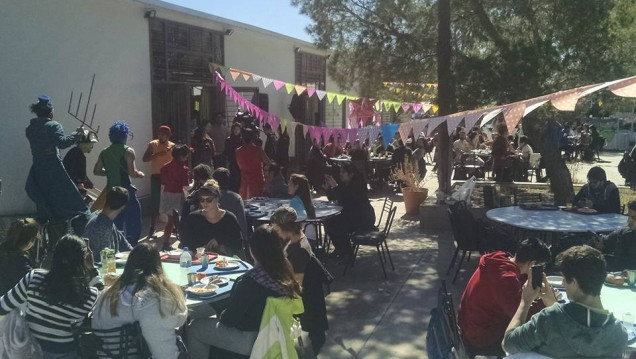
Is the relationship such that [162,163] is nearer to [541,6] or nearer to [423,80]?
[423,80]

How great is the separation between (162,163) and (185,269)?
4194 millimetres

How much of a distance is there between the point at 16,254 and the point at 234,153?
6122 millimetres

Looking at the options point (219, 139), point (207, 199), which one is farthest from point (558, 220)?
point (219, 139)

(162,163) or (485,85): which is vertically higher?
(485,85)

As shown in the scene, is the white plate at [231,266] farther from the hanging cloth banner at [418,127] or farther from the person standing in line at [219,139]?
the person standing in line at [219,139]

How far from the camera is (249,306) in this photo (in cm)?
347

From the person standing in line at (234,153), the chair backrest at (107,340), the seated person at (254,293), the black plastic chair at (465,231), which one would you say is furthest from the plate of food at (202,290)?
the person standing in line at (234,153)

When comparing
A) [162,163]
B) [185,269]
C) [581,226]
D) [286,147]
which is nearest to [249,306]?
[185,269]

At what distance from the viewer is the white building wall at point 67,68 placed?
7.56 m

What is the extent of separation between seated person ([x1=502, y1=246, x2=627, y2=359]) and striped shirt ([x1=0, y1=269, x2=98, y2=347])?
2.50m

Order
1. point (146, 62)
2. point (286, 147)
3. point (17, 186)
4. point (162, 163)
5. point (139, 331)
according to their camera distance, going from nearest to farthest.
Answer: point (139, 331)
point (17, 186)
point (162, 163)
point (146, 62)
point (286, 147)

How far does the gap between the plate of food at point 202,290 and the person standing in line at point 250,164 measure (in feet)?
14.0

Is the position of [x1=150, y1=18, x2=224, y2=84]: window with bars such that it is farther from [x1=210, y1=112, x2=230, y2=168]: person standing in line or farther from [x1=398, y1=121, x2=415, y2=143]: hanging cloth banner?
[x1=398, y1=121, x2=415, y2=143]: hanging cloth banner

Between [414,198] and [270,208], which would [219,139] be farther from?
[270,208]
